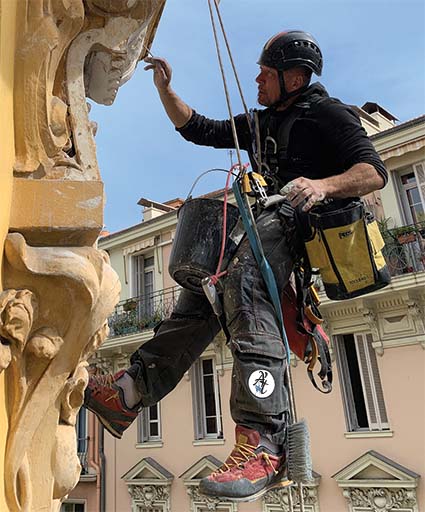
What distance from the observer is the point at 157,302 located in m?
14.3

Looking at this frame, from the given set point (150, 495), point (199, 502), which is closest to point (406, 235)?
point (199, 502)

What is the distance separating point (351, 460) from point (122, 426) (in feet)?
30.6

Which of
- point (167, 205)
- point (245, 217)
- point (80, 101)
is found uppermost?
point (167, 205)

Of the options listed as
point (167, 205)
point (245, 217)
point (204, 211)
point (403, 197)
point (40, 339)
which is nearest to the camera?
point (40, 339)

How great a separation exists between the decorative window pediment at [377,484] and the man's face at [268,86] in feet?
29.0

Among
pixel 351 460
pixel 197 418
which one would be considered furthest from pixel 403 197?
pixel 197 418

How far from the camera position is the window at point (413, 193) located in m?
11.0

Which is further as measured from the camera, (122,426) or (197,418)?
(197,418)

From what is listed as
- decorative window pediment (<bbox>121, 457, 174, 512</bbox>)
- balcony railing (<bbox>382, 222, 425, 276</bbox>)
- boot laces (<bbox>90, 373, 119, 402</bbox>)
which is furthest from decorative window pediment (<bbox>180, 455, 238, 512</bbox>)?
boot laces (<bbox>90, 373, 119, 402</bbox>)

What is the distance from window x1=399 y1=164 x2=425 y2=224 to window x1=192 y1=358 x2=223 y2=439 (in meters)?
5.17

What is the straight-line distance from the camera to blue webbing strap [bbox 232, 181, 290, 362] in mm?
1861

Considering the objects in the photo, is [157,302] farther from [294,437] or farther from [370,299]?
[294,437]

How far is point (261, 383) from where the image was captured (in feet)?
5.65

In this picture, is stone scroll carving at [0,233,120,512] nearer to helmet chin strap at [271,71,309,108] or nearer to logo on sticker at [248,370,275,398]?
logo on sticker at [248,370,275,398]
